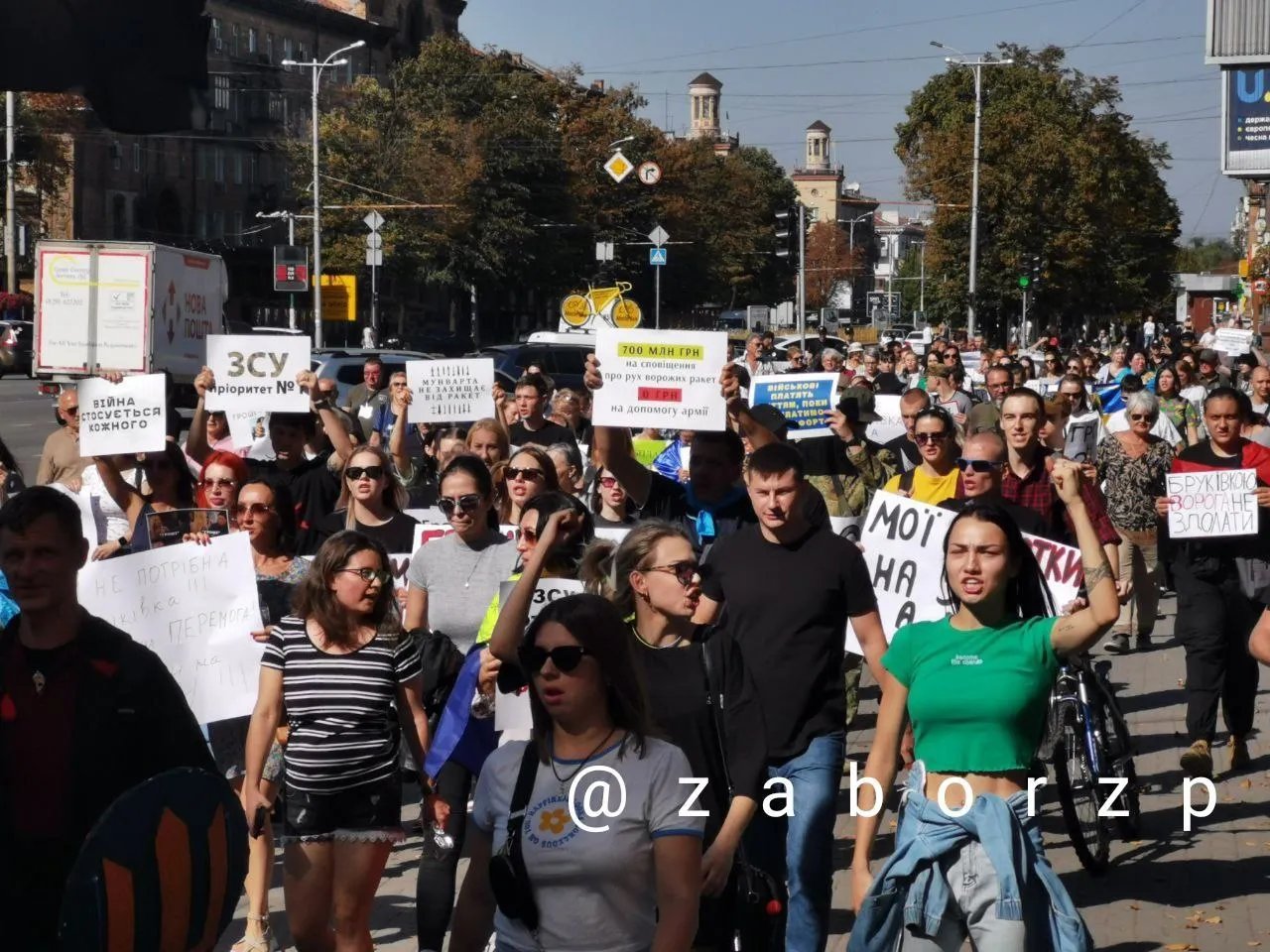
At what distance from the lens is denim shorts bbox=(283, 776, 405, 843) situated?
6016 millimetres

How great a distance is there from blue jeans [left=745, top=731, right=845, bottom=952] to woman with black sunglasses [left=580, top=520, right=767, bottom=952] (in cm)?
96

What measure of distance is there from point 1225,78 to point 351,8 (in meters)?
61.4

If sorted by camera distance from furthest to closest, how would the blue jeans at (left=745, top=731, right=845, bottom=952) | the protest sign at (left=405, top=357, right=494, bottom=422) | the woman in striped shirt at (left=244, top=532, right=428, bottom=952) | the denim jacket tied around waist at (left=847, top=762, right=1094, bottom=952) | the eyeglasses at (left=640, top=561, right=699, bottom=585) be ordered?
the protest sign at (left=405, top=357, right=494, bottom=422)
the blue jeans at (left=745, top=731, right=845, bottom=952)
the woman in striped shirt at (left=244, top=532, right=428, bottom=952)
the eyeglasses at (left=640, top=561, right=699, bottom=585)
the denim jacket tied around waist at (left=847, top=762, right=1094, bottom=952)

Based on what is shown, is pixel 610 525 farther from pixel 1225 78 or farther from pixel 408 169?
pixel 408 169

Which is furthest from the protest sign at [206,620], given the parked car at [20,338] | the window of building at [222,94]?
the window of building at [222,94]

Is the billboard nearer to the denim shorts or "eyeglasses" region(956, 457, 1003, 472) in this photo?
"eyeglasses" region(956, 457, 1003, 472)

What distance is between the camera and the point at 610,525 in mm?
7809

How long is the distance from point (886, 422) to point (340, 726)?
1147 cm

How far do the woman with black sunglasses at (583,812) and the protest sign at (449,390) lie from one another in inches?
370

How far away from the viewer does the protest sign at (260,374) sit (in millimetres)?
11797

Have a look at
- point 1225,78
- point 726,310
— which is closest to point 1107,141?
point 1225,78

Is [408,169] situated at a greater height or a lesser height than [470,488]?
greater

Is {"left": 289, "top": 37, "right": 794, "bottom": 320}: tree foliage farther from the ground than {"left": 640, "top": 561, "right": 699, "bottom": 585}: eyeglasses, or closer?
farther from the ground

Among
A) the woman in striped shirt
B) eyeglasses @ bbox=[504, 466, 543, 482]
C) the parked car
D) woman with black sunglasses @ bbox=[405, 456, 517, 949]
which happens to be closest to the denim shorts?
the woman in striped shirt
